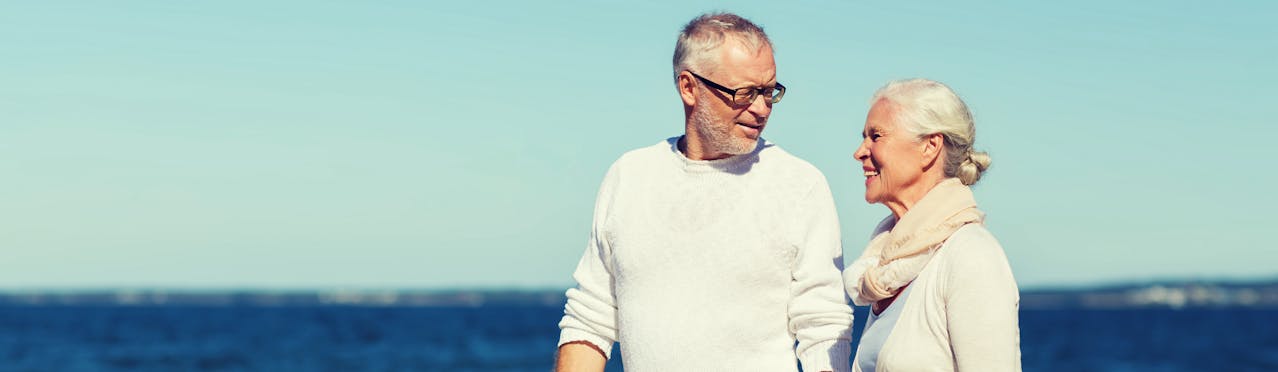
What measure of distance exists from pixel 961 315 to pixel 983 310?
0.06 metres

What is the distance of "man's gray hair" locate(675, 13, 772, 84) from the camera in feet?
14.0

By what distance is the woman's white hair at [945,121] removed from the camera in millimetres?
3840

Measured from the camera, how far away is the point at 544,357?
1914 inches

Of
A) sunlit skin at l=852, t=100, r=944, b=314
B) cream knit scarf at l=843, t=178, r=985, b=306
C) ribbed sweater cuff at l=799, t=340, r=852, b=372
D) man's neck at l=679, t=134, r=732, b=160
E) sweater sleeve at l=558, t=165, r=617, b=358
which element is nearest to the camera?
cream knit scarf at l=843, t=178, r=985, b=306

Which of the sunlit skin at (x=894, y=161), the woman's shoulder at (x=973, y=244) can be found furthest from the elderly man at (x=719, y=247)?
the woman's shoulder at (x=973, y=244)

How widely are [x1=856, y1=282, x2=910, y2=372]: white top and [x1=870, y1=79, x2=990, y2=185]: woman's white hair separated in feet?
1.20

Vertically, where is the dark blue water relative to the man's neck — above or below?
below

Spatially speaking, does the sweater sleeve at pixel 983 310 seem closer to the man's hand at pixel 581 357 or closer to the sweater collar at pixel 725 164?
the sweater collar at pixel 725 164

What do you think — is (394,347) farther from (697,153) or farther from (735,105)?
(735,105)

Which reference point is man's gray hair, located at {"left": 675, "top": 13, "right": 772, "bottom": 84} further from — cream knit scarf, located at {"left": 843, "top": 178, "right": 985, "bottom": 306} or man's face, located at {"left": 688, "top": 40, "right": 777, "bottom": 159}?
cream knit scarf, located at {"left": 843, "top": 178, "right": 985, "bottom": 306}

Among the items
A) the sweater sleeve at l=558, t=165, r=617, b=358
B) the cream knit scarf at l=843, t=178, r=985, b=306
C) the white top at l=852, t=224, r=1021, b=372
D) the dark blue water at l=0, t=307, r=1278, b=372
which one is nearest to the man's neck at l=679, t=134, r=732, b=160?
the sweater sleeve at l=558, t=165, r=617, b=358

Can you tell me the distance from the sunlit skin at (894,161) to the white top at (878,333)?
5 centimetres

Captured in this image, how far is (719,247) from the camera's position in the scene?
445 cm

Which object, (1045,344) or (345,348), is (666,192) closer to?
(345,348)
